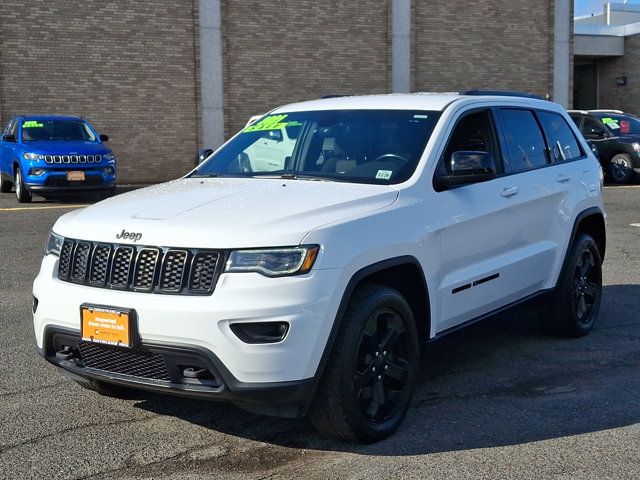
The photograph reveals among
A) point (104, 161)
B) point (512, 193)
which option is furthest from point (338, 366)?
point (104, 161)

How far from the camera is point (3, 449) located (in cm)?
425

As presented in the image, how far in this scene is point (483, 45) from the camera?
→ 27.4 metres

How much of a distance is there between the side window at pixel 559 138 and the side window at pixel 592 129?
1362 cm

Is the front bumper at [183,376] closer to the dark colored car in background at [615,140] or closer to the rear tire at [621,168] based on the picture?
the dark colored car in background at [615,140]

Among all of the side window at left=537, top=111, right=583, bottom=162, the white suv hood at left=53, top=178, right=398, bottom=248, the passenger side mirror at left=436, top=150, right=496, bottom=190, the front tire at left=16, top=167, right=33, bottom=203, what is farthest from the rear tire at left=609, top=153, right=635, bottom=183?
the white suv hood at left=53, top=178, right=398, bottom=248

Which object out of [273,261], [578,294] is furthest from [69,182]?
[273,261]

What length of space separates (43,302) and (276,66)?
2071 centimetres

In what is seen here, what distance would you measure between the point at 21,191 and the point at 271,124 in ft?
37.5

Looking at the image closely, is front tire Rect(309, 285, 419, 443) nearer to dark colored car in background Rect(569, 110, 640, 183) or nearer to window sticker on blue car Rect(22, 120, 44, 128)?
window sticker on blue car Rect(22, 120, 44, 128)

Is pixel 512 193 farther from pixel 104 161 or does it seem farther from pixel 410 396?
pixel 104 161

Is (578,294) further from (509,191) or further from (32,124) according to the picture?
(32,124)

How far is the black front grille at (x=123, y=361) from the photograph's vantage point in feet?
13.1

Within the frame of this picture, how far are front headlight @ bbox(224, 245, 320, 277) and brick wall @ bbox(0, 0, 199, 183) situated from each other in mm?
19406

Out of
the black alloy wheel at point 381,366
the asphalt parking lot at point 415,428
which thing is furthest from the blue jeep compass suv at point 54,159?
the black alloy wheel at point 381,366
